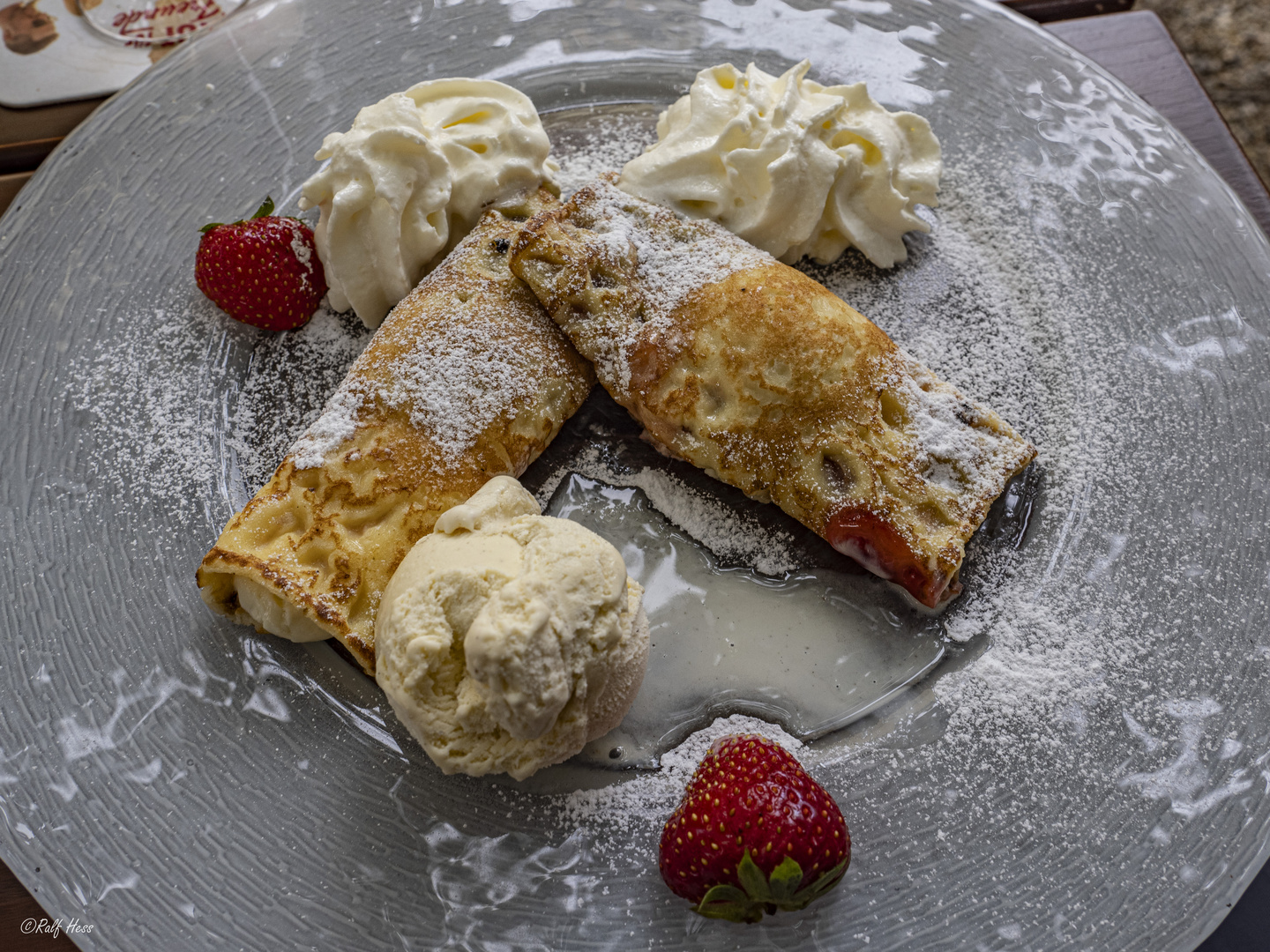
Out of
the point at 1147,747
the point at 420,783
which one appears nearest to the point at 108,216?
the point at 420,783

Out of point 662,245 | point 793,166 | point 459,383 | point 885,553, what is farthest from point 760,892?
point 793,166

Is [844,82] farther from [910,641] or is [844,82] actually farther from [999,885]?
[999,885]

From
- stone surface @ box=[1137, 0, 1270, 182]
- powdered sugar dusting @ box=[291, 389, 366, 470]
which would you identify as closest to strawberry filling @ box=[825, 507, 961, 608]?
powdered sugar dusting @ box=[291, 389, 366, 470]

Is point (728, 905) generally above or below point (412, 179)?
below

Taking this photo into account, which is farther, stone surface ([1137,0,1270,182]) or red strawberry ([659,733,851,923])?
stone surface ([1137,0,1270,182])

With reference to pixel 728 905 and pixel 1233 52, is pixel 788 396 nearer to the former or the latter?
pixel 728 905

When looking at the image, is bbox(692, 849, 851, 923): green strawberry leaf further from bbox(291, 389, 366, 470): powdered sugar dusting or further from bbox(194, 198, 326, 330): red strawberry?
bbox(194, 198, 326, 330): red strawberry
